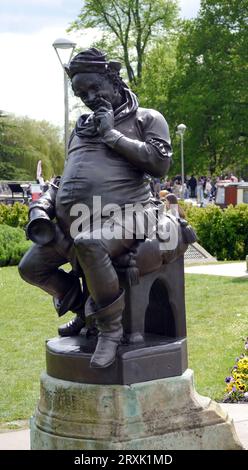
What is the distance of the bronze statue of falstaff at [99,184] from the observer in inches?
174

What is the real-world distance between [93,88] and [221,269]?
11.2 m

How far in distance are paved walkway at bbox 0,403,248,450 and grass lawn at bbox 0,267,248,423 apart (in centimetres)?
60

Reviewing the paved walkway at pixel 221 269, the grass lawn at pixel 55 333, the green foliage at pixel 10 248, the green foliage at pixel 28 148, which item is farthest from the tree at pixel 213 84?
the grass lawn at pixel 55 333

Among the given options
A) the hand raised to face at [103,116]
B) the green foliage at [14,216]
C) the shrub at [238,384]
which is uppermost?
the hand raised to face at [103,116]

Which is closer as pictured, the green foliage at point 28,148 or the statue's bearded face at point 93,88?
the statue's bearded face at point 93,88

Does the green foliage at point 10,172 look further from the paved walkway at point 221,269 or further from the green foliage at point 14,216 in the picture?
Result: the paved walkway at point 221,269

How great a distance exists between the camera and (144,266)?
455cm

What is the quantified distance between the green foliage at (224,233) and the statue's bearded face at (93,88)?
13837mm

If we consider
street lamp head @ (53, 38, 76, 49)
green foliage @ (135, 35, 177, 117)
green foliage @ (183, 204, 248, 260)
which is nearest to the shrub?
street lamp head @ (53, 38, 76, 49)

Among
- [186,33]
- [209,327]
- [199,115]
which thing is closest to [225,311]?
[209,327]

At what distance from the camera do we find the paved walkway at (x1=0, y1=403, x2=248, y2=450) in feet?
17.8

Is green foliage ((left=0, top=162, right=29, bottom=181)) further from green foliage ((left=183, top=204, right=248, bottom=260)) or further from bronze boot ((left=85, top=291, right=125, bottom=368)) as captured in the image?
bronze boot ((left=85, top=291, right=125, bottom=368))

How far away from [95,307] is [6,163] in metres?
47.2
